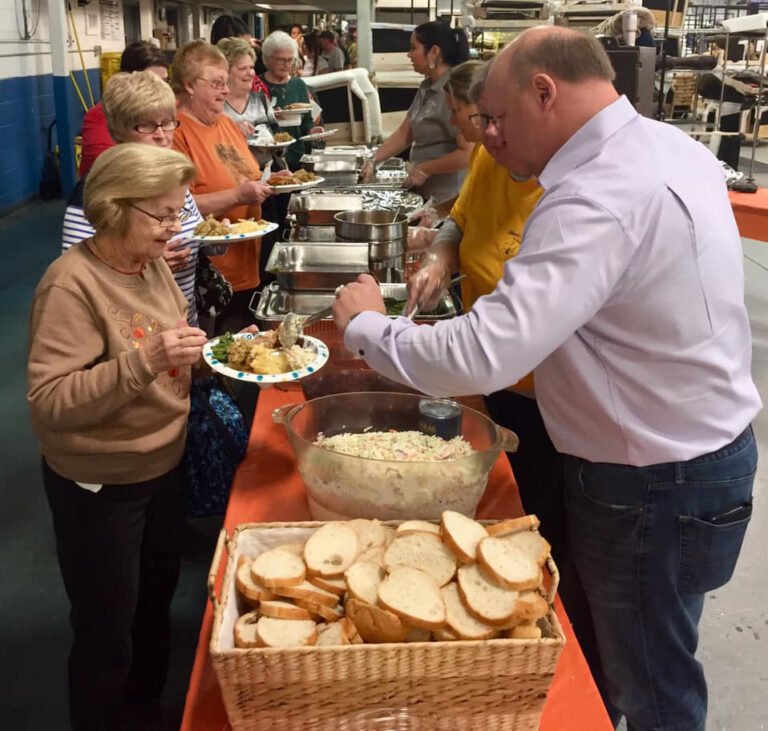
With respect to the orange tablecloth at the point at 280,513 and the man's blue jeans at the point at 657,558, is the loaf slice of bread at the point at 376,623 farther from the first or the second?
the man's blue jeans at the point at 657,558

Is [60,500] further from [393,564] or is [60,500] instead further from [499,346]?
[499,346]

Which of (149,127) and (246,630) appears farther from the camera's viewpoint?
(149,127)

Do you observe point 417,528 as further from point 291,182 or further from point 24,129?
point 24,129

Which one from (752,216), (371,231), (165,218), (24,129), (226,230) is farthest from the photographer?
(24,129)

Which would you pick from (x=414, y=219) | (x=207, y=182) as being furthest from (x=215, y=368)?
(x=414, y=219)


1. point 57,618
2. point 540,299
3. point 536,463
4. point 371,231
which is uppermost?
point 540,299

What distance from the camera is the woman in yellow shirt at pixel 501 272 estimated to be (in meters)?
1.92

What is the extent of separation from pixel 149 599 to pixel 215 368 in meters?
0.57

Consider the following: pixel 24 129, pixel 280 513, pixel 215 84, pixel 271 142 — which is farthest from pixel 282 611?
pixel 24 129

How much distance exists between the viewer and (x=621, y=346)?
123cm

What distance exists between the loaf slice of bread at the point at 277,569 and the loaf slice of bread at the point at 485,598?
0.22 m

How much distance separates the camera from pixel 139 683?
184 centimetres

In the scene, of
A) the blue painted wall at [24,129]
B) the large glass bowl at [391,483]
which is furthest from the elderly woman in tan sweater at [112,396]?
the blue painted wall at [24,129]

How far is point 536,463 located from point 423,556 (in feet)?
3.21
